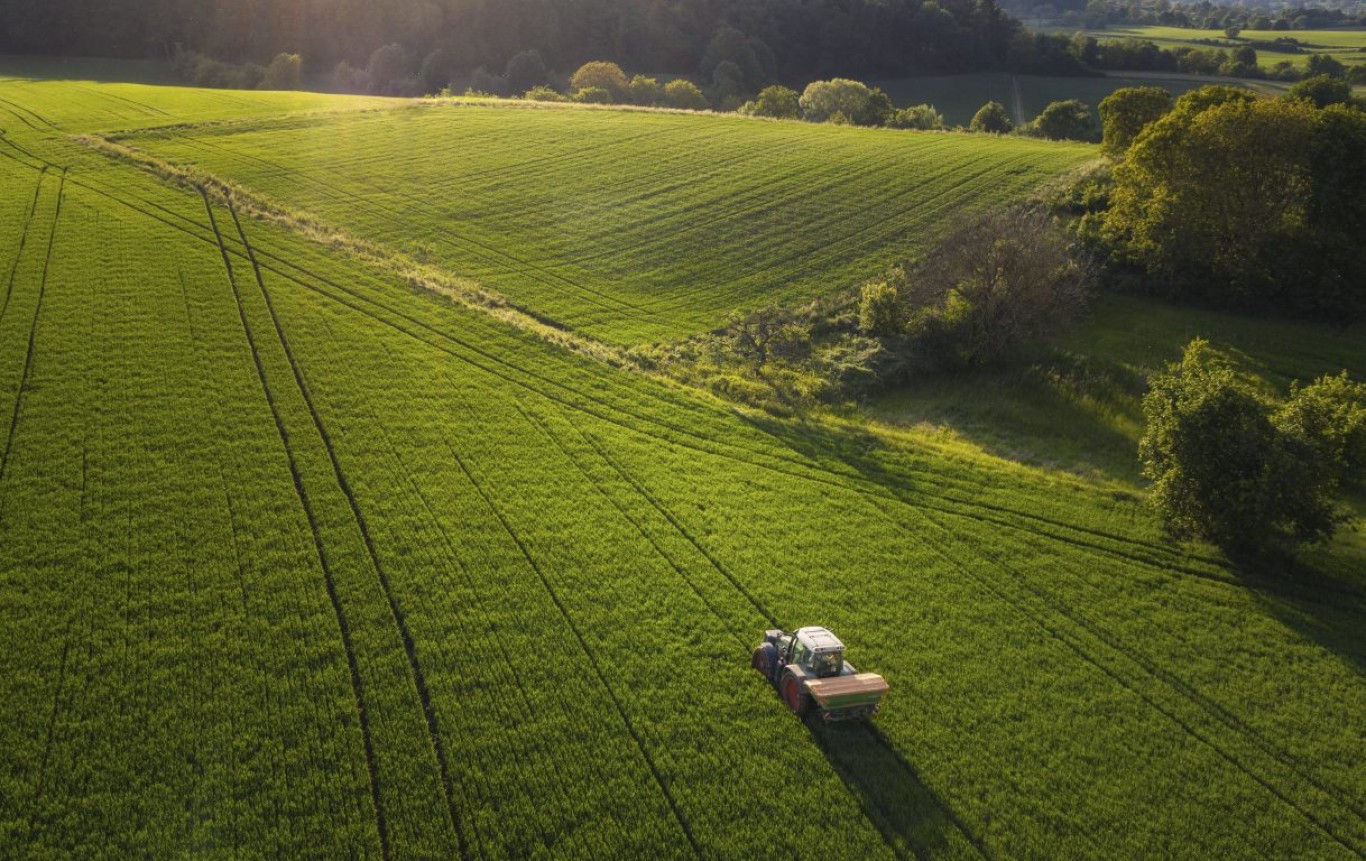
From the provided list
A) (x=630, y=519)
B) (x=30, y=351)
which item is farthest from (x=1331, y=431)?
(x=30, y=351)

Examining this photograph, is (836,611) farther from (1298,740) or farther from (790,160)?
(790,160)

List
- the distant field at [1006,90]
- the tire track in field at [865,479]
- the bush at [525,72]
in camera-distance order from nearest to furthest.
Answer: the tire track in field at [865,479] → the distant field at [1006,90] → the bush at [525,72]

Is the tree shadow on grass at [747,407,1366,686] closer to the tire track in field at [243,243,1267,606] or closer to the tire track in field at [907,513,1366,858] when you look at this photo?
the tire track in field at [243,243,1267,606]

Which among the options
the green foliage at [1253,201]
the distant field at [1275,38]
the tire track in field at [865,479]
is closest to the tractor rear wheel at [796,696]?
the tire track in field at [865,479]

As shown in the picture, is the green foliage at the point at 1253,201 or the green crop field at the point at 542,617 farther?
the green foliage at the point at 1253,201

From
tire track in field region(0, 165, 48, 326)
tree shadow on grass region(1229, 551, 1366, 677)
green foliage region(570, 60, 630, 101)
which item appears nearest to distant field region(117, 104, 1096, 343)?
tire track in field region(0, 165, 48, 326)

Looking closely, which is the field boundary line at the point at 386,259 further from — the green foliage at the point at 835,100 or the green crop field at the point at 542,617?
the green foliage at the point at 835,100

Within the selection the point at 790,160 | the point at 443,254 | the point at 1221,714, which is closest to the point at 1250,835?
the point at 1221,714

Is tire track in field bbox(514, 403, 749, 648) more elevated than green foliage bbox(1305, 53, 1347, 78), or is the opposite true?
green foliage bbox(1305, 53, 1347, 78)
